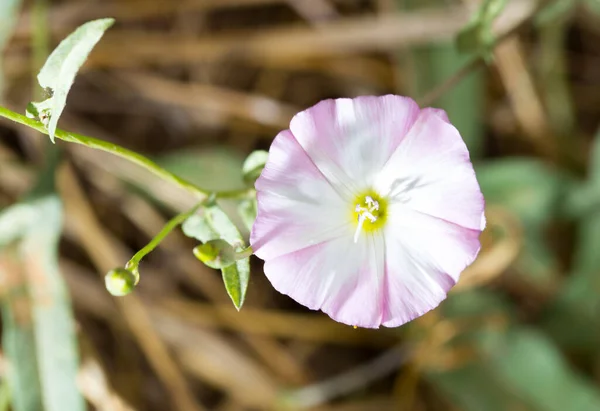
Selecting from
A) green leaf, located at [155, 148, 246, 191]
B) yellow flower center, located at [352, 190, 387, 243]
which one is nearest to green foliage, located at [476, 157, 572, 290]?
green leaf, located at [155, 148, 246, 191]

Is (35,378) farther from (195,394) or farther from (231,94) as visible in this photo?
(231,94)

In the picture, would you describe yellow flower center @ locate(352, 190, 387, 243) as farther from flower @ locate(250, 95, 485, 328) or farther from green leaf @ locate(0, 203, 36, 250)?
green leaf @ locate(0, 203, 36, 250)

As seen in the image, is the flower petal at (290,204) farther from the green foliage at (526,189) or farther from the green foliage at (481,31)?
the green foliage at (526,189)

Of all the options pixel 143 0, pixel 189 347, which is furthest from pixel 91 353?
pixel 143 0

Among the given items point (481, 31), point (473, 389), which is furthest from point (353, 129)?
point (473, 389)

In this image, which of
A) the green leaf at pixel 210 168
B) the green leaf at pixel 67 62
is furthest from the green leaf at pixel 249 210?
the green leaf at pixel 210 168

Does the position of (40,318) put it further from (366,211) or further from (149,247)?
(366,211)
